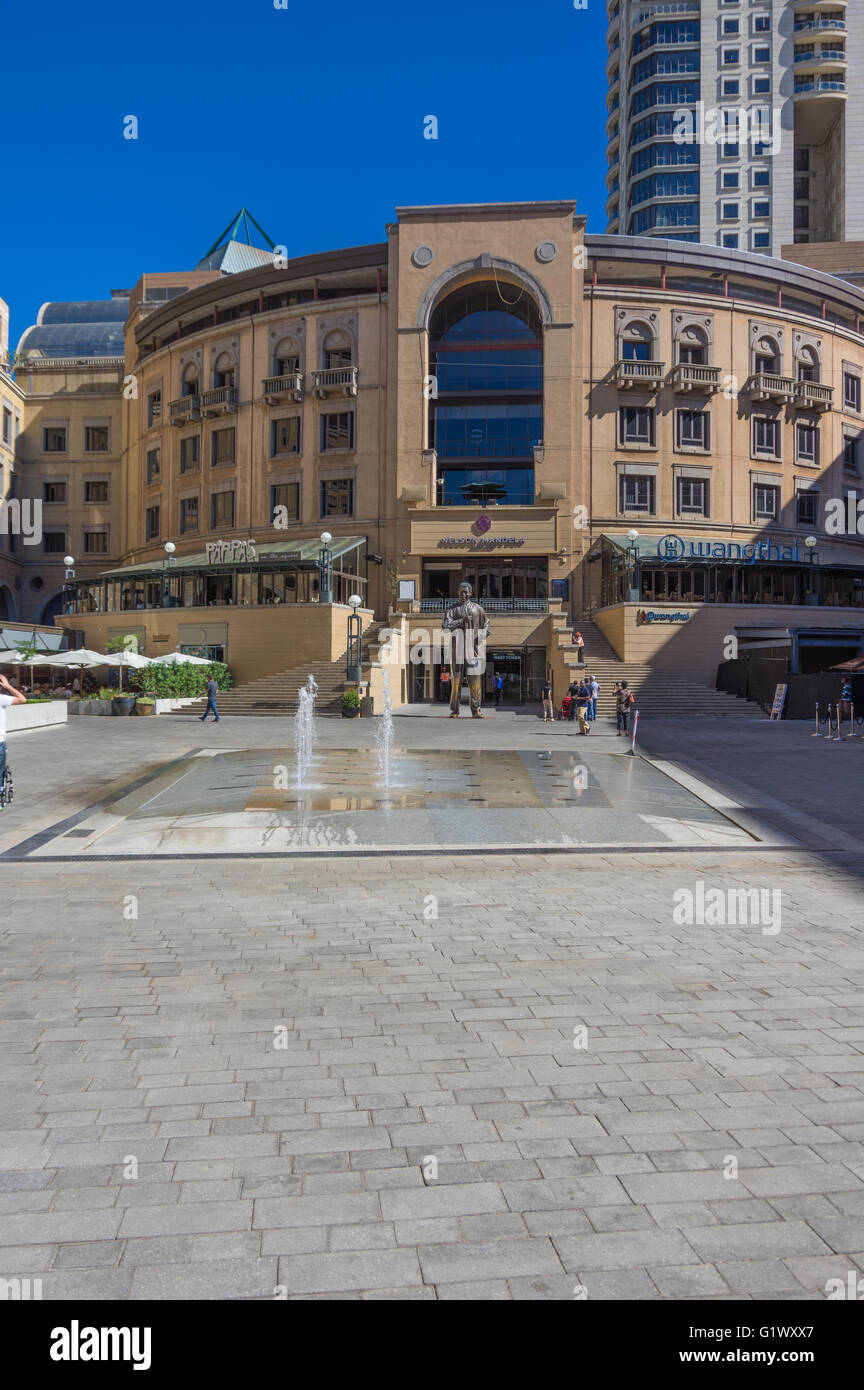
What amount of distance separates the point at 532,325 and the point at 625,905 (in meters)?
44.3

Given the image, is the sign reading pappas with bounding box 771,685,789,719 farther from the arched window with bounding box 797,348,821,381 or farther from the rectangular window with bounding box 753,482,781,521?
the arched window with bounding box 797,348,821,381

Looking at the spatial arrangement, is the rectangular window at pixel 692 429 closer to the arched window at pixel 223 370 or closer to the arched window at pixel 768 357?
the arched window at pixel 768 357

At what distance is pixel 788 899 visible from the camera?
27.7 ft

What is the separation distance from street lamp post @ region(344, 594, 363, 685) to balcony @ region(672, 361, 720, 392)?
2071cm

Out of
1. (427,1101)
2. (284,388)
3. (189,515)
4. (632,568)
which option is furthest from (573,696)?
(189,515)

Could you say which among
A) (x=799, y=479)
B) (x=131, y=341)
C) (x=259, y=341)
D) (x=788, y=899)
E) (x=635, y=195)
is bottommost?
(x=788, y=899)

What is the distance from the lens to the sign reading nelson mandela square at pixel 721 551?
135ft

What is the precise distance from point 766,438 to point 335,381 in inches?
898

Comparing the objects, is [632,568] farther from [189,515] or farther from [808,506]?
[189,515]

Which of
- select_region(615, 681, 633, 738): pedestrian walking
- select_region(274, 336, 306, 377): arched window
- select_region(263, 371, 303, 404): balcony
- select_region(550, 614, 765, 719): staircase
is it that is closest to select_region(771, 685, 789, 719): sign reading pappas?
select_region(550, 614, 765, 719): staircase

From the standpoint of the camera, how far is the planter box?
25656 mm

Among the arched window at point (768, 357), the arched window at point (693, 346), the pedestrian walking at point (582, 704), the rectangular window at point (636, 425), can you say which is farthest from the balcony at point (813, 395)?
the pedestrian walking at point (582, 704)
